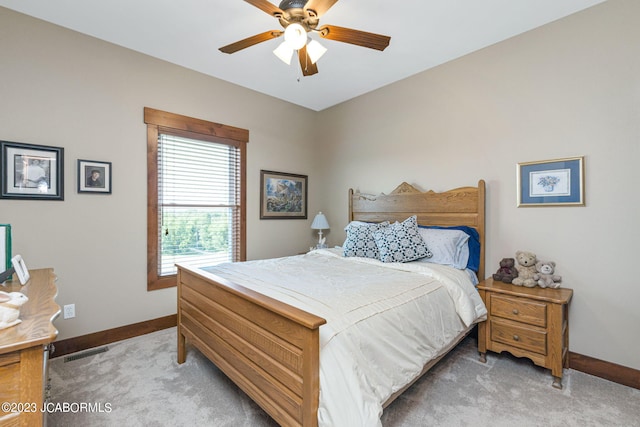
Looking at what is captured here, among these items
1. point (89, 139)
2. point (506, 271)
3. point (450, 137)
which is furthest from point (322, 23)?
point (506, 271)

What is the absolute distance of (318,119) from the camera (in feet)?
15.3

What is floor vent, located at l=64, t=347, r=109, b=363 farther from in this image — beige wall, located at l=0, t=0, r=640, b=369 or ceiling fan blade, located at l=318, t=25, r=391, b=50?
ceiling fan blade, located at l=318, t=25, r=391, b=50

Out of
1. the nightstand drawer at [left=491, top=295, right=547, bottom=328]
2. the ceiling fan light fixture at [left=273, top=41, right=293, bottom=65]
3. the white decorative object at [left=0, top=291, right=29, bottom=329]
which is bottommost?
the nightstand drawer at [left=491, top=295, right=547, bottom=328]

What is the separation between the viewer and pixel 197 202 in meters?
3.44

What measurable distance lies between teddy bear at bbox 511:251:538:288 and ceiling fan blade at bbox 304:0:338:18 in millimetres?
2428

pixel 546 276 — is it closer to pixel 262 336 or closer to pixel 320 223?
pixel 262 336

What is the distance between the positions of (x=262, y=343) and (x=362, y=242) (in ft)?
5.70

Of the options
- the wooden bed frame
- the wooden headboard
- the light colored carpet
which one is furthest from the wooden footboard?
the wooden headboard

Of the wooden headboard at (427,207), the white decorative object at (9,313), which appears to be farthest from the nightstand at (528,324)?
the white decorative object at (9,313)

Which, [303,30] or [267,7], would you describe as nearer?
[267,7]

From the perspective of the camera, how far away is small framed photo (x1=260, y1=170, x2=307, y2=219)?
3.99 metres

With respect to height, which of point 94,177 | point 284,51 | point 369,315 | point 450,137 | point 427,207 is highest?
point 284,51

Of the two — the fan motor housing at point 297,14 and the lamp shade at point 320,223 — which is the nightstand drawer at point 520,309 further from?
the fan motor housing at point 297,14

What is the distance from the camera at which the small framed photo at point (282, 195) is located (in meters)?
3.99
